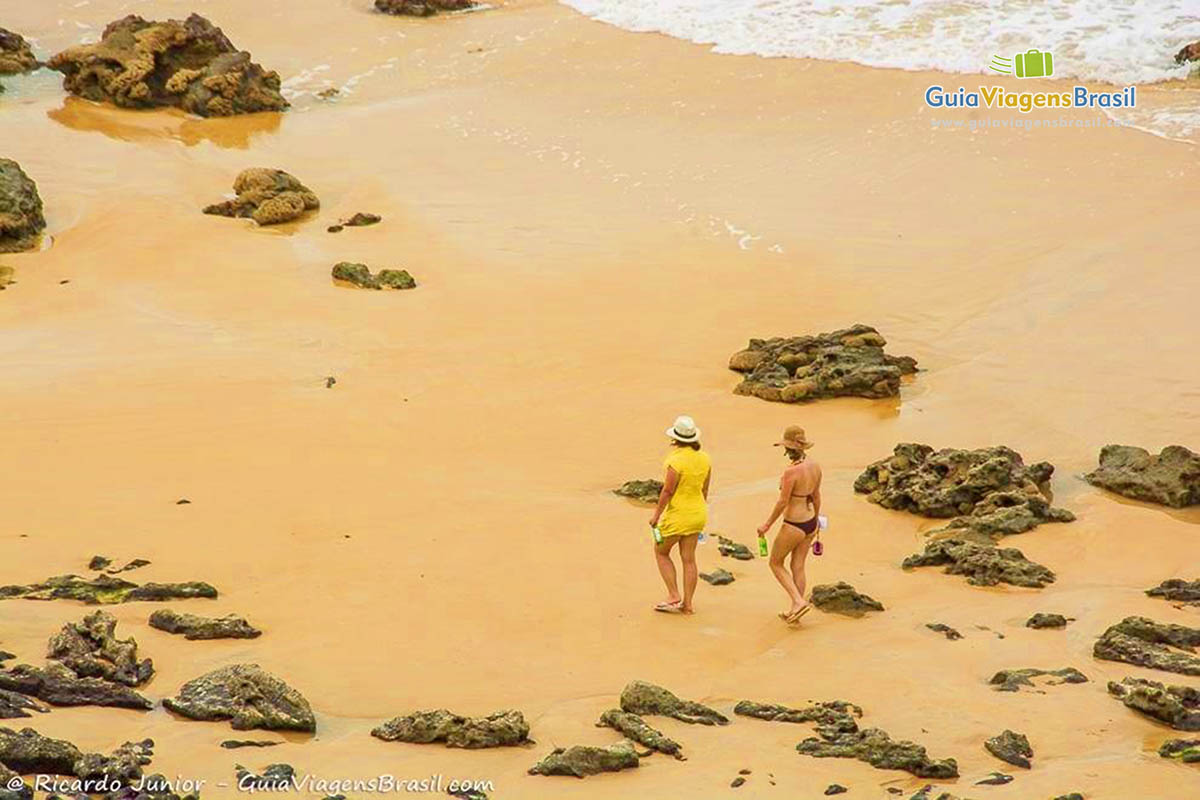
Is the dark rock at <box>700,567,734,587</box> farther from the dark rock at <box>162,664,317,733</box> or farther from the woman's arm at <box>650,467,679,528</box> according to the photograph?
the dark rock at <box>162,664,317,733</box>

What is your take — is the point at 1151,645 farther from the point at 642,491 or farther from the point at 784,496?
the point at 642,491

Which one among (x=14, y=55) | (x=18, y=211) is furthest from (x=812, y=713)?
(x=14, y=55)

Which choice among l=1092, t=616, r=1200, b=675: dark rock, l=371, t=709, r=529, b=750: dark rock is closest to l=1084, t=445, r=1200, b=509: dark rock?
l=1092, t=616, r=1200, b=675: dark rock

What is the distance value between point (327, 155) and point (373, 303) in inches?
219

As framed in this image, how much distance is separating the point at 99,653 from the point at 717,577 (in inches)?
159

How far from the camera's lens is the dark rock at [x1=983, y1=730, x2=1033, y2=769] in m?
6.61

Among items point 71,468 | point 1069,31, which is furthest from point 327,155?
point 1069,31

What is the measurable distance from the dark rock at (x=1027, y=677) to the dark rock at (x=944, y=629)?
0.62 metres

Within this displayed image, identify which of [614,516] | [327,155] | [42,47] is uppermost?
[42,47]

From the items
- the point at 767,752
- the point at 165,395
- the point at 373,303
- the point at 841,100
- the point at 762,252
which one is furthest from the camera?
the point at 841,100

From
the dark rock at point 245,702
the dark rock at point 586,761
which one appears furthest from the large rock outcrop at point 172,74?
the dark rock at point 586,761

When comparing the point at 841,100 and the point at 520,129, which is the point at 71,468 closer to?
the point at 520,129

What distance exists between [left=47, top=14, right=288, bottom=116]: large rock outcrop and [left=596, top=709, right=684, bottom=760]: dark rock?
16.8 metres

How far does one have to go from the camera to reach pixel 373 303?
15.3 m
